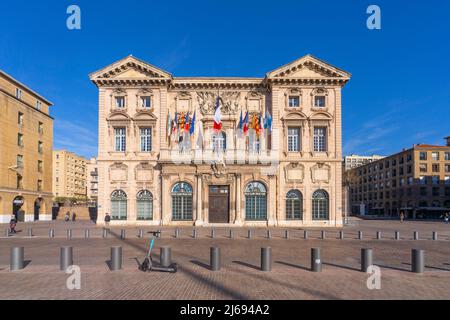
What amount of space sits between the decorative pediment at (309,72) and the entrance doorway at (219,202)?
484 inches

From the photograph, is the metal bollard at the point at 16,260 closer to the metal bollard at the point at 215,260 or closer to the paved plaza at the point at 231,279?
the paved plaza at the point at 231,279

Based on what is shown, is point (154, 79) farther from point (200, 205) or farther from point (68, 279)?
point (68, 279)

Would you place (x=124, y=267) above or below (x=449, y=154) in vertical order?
below

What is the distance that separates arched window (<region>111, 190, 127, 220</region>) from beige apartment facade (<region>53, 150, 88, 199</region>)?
3015 inches

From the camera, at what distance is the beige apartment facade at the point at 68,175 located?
105 metres

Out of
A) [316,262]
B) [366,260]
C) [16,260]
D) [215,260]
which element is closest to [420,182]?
[366,260]

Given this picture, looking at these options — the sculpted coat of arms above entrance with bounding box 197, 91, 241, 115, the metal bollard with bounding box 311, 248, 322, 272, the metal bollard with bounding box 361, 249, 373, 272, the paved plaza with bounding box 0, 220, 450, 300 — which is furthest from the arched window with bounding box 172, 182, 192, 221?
the metal bollard with bounding box 361, 249, 373, 272

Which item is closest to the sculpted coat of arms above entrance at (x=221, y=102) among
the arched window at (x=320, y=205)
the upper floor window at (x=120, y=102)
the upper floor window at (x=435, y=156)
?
the upper floor window at (x=120, y=102)

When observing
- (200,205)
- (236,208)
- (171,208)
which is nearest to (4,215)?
(171,208)

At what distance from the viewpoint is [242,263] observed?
1284cm

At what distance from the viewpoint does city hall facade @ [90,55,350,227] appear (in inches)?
1287

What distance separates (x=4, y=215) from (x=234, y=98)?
30.3m

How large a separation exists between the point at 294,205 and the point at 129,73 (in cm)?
2165
